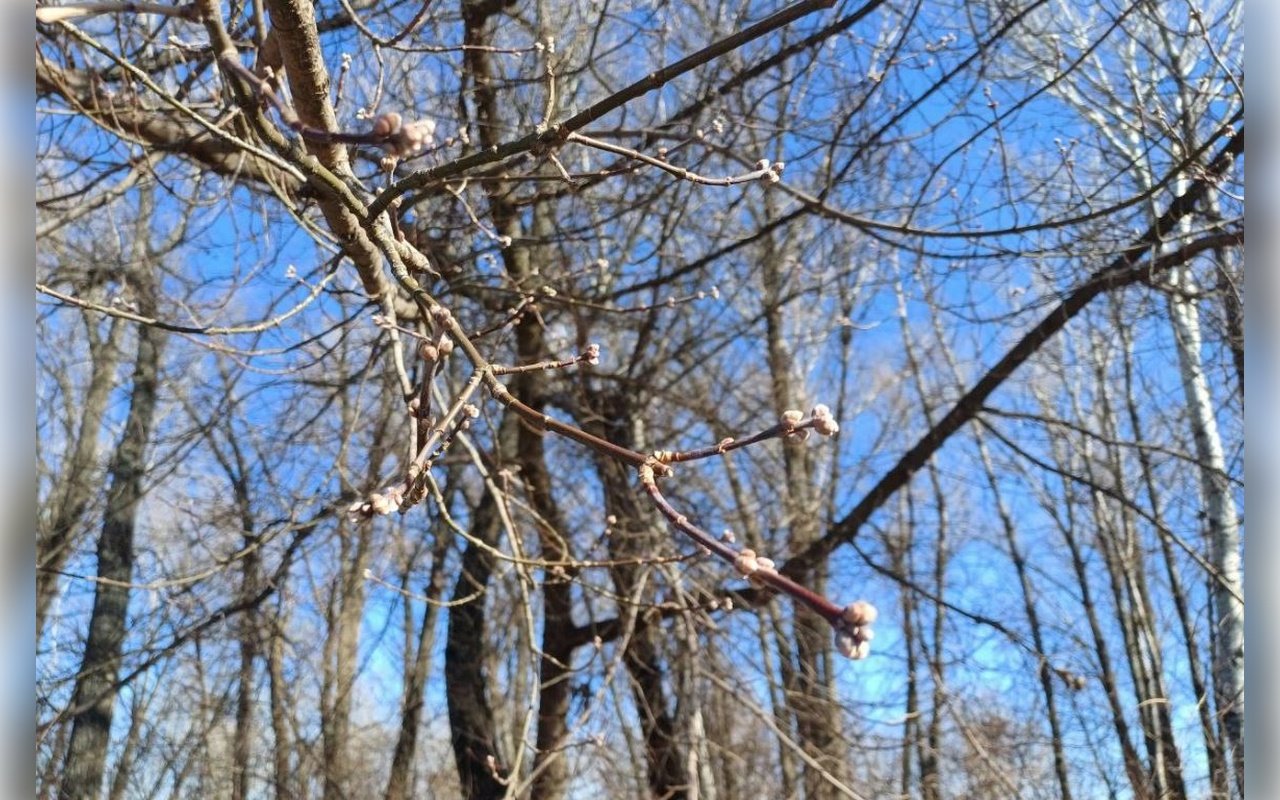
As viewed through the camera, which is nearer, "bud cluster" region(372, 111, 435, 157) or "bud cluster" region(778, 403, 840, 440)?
"bud cluster" region(372, 111, 435, 157)

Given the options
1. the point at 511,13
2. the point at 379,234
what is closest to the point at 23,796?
the point at 379,234

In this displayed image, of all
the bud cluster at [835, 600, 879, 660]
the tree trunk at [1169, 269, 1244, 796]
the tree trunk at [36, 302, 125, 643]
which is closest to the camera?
the bud cluster at [835, 600, 879, 660]

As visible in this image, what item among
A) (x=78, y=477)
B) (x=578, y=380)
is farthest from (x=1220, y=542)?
(x=78, y=477)

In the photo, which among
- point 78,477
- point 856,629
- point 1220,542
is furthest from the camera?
point 78,477

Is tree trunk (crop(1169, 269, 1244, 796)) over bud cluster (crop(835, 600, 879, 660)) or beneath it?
over

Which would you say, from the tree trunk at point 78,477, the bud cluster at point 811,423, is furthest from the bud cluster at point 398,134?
the tree trunk at point 78,477

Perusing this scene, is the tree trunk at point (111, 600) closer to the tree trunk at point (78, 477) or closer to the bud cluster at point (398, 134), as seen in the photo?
the tree trunk at point (78, 477)

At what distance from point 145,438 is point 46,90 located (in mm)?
2965

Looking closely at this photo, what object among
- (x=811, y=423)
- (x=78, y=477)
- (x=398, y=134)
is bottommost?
(x=811, y=423)

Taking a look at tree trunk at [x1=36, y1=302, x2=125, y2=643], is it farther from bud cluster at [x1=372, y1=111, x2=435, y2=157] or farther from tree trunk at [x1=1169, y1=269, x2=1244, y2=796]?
tree trunk at [x1=1169, y1=269, x2=1244, y2=796]

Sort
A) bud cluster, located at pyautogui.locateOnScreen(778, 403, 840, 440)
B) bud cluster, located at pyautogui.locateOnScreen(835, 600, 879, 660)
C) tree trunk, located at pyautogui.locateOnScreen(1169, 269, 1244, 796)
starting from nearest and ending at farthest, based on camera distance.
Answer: bud cluster, located at pyautogui.locateOnScreen(835, 600, 879, 660)
bud cluster, located at pyautogui.locateOnScreen(778, 403, 840, 440)
tree trunk, located at pyautogui.locateOnScreen(1169, 269, 1244, 796)

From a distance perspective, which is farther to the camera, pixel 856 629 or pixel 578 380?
pixel 578 380

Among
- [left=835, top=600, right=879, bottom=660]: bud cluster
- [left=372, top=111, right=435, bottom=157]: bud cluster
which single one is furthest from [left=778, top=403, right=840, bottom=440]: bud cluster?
[left=372, top=111, right=435, bottom=157]: bud cluster

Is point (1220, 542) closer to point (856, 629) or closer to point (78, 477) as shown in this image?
point (856, 629)
